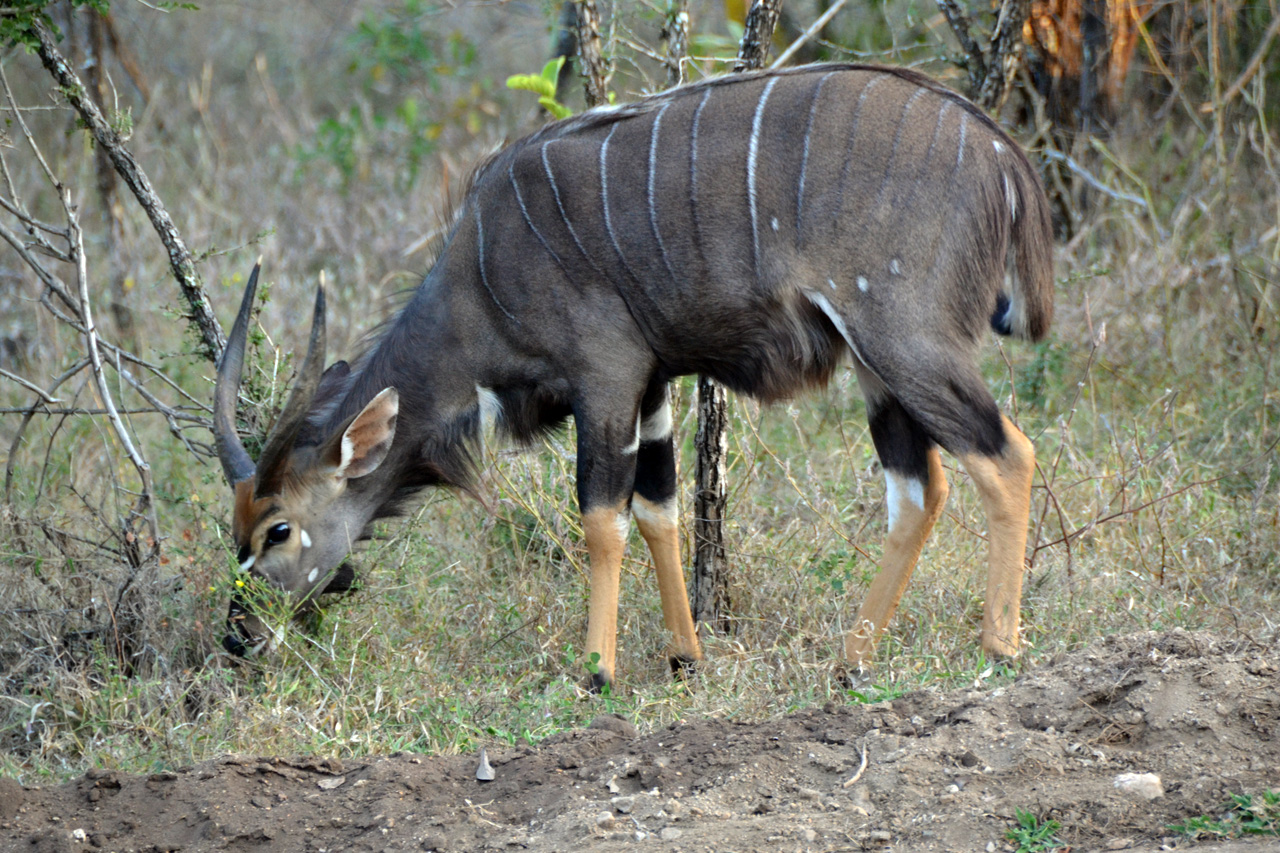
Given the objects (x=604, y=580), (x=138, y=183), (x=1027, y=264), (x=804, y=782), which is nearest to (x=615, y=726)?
(x=804, y=782)

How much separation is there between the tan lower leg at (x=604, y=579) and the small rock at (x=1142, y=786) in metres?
1.64

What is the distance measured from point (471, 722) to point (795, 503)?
1759 millimetres

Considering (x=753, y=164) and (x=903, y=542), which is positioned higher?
(x=753, y=164)

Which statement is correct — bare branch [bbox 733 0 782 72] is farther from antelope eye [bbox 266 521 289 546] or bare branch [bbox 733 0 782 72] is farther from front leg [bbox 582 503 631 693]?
antelope eye [bbox 266 521 289 546]

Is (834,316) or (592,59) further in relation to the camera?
(592,59)

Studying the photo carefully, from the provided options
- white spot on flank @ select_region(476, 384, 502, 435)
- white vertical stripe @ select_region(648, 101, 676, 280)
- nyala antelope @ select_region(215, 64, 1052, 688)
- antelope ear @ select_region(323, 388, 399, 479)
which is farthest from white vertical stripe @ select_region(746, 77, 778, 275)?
antelope ear @ select_region(323, 388, 399, 479)

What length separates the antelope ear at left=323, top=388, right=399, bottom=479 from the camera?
3898 mm

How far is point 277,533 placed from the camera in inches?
156

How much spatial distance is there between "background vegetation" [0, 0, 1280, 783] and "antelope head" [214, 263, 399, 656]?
12cm

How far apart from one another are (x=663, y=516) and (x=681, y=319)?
744mm

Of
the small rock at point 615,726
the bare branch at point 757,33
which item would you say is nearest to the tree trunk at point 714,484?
the bare branch at point 757,33

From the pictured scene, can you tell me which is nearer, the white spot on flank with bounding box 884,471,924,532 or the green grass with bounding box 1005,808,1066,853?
the green grass with bounding box 1005,808,1066,853

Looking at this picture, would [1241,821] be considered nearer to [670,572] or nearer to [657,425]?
[670,572]

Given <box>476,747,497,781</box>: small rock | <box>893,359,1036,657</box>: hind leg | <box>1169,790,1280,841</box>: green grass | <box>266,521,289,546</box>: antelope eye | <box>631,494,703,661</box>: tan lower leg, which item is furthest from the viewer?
<box>631,494,703,661</box>: tan lower leg
